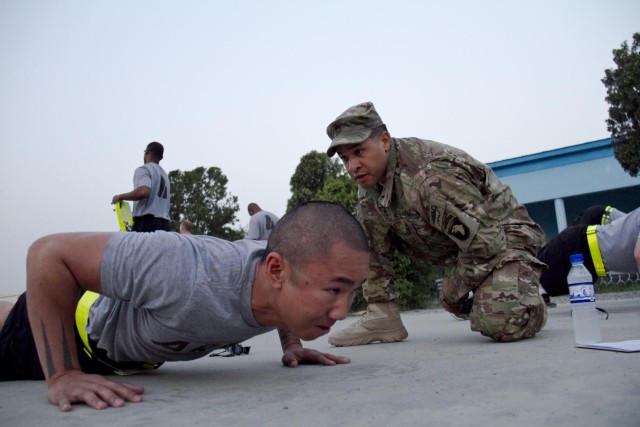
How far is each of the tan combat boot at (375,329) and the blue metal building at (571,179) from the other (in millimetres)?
13548

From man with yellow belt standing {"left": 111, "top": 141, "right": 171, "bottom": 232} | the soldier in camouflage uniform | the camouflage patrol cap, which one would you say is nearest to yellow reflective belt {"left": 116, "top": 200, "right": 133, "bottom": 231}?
man with yellow belt standing {"left": 111, "top": 141, "right": 171, "bottom": 232}

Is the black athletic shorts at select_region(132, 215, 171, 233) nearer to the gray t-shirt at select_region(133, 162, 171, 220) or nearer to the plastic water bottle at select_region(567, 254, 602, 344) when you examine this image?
the gray t-shirt at select_region(133, 162, 171, 220)

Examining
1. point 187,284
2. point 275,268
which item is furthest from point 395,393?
point 187,284

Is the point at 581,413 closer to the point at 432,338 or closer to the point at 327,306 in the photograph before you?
the point at 327,306

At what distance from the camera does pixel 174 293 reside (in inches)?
84.4

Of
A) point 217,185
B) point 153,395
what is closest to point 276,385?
point 153,395

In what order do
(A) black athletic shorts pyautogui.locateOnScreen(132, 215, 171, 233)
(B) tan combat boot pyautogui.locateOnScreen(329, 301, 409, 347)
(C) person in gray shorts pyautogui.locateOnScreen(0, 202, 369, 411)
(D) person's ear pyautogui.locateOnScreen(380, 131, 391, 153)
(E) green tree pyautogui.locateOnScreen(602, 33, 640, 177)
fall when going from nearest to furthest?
(C) person in gray shorts pyautogui.locateOnScreen(0, 202, 369, 411)
(D) person's ear pyautogui.locateOnScreen(380, 131, 391, 153)
(B) tan combat boot pyautogui.locateOnScreen(329, 301, 409, 347)
(A) black athletic shorts pyautogui.locateOnScreen(132, 215, 171, 233)
(E) green tree pyautogui.locateOnScreen(602, 33, 640, 177)

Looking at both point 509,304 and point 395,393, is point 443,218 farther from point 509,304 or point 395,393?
point 395,393

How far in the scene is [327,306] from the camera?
82.8 inches

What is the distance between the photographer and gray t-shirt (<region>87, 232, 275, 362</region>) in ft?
7.02

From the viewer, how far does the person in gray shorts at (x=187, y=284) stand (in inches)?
82.7

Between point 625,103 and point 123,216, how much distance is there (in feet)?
39.4

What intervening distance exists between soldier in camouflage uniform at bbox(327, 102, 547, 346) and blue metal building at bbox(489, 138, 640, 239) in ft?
44.2

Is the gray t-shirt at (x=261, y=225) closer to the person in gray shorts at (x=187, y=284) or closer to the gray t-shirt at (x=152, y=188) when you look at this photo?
the gray t-shirt at (x=152, y=188)
